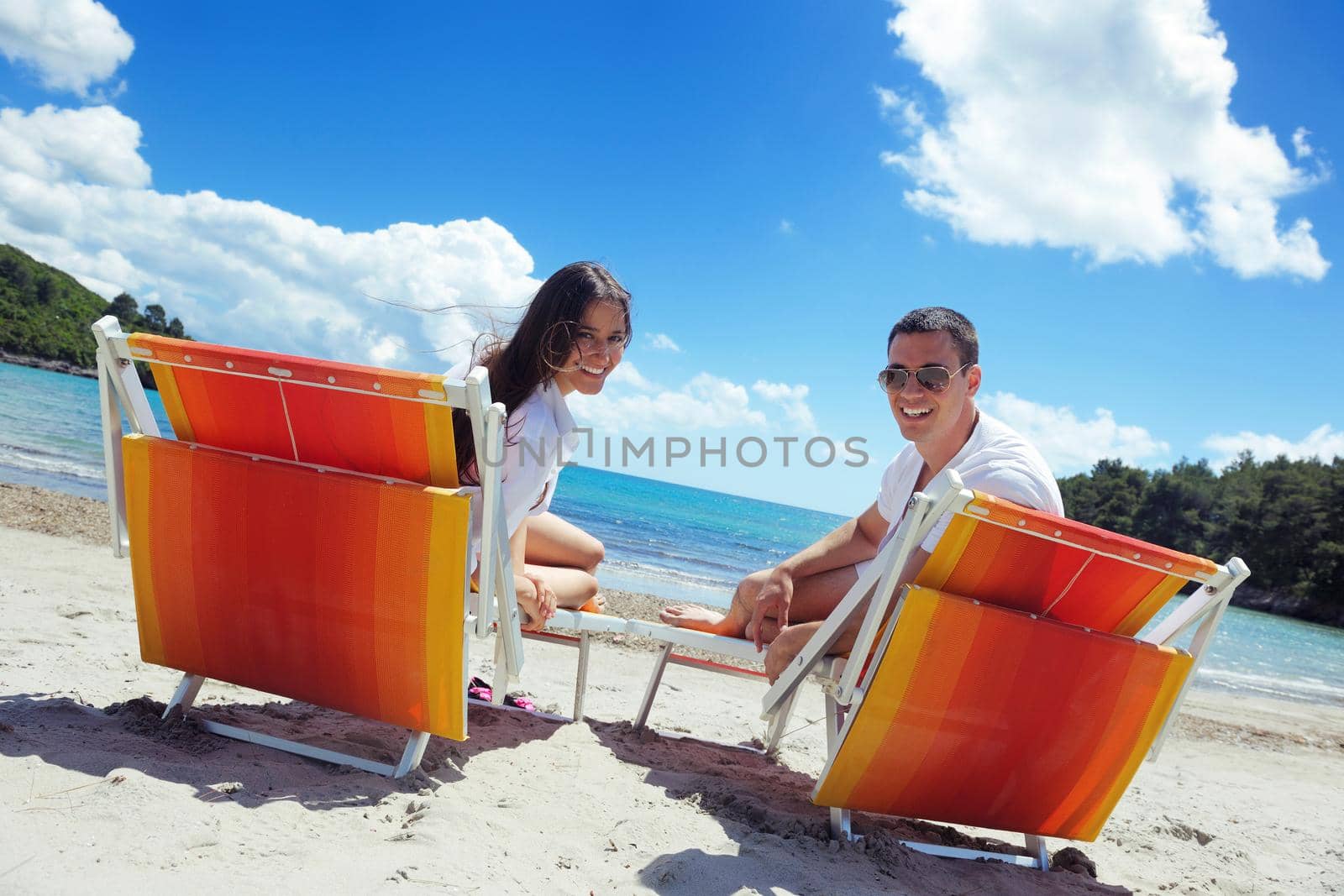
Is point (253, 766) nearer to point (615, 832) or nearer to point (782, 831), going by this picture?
point (615, 832)

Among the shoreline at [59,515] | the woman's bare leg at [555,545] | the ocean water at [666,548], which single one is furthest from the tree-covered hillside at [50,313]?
the woman's bare leg at [555,545]

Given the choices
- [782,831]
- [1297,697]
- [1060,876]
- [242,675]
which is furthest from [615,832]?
[1297,697]

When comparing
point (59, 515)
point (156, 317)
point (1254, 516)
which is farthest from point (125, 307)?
point (1254, 516)

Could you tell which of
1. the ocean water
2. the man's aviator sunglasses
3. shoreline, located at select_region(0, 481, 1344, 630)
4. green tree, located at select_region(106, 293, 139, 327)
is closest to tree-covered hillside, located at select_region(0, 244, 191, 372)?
green tree, located at select_region(106, 293, 139, 327)

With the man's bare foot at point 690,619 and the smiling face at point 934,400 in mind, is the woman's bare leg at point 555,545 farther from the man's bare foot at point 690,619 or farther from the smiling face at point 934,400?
the smiling face at point 934,400

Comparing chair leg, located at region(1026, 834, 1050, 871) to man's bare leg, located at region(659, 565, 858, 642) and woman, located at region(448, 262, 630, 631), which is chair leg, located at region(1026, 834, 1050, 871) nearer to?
man's bare leg, located at region(659, 565, 858, 642)

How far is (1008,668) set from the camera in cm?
209

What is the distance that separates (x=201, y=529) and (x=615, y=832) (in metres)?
1.43

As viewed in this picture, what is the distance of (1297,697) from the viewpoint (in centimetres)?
1004

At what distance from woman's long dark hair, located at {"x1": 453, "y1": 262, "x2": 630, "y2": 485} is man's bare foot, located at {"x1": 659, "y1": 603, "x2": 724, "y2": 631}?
3.45 feet

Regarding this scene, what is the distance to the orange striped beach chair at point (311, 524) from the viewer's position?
2061 mm

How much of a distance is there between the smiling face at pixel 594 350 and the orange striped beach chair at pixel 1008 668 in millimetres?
1384

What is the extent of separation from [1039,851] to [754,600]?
1229 millimetres

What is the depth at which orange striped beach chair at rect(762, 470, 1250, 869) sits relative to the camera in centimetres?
200
